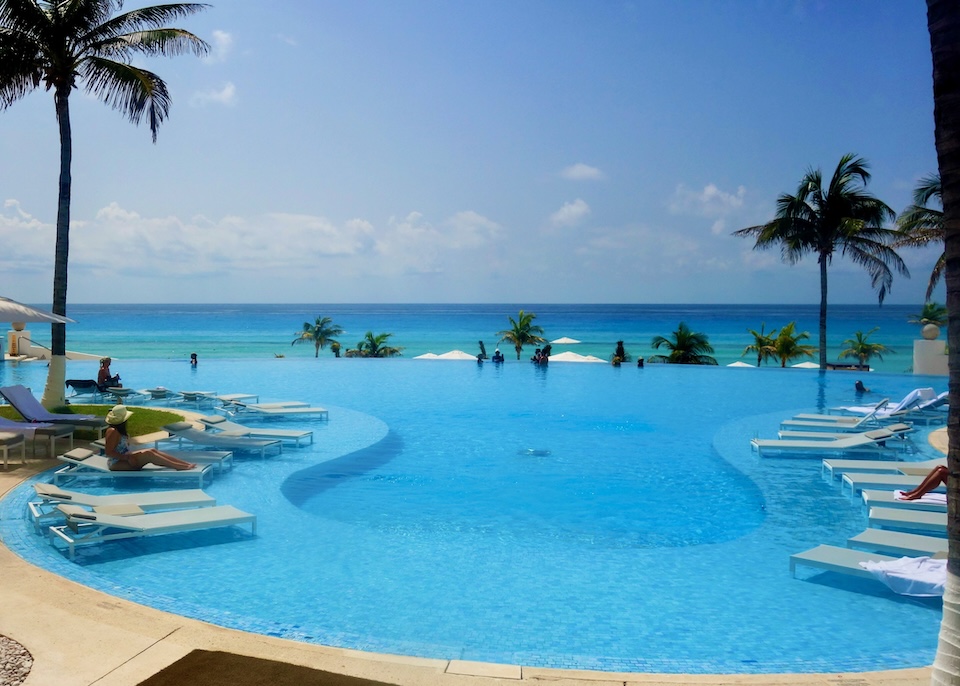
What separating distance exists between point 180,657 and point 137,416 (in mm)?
9962

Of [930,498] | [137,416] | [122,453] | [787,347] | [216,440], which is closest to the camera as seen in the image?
[930,498]

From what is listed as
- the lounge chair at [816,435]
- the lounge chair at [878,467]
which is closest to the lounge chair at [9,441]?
the lounge chair at [878,467]

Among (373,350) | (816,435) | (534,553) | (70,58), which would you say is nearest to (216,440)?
(534,553)

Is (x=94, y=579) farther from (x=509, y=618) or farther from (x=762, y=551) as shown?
(x=762, y=551)

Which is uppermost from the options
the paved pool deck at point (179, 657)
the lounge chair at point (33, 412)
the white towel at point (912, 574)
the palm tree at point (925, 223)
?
the palm tree at point (925, 223)

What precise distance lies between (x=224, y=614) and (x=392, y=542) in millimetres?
2302

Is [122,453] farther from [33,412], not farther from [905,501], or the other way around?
[905,501]

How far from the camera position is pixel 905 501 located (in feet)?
26.9

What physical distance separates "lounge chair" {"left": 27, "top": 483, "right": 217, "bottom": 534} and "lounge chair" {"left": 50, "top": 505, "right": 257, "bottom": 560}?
0.20 metres

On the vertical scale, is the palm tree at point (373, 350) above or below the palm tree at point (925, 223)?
below

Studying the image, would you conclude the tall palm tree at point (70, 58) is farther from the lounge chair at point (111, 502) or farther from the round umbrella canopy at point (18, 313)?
the lounge chair at point (111, 502)

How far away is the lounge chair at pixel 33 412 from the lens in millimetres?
10497

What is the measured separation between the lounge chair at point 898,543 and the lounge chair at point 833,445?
4.92 metres

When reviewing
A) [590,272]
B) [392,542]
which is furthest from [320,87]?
[590,272]
